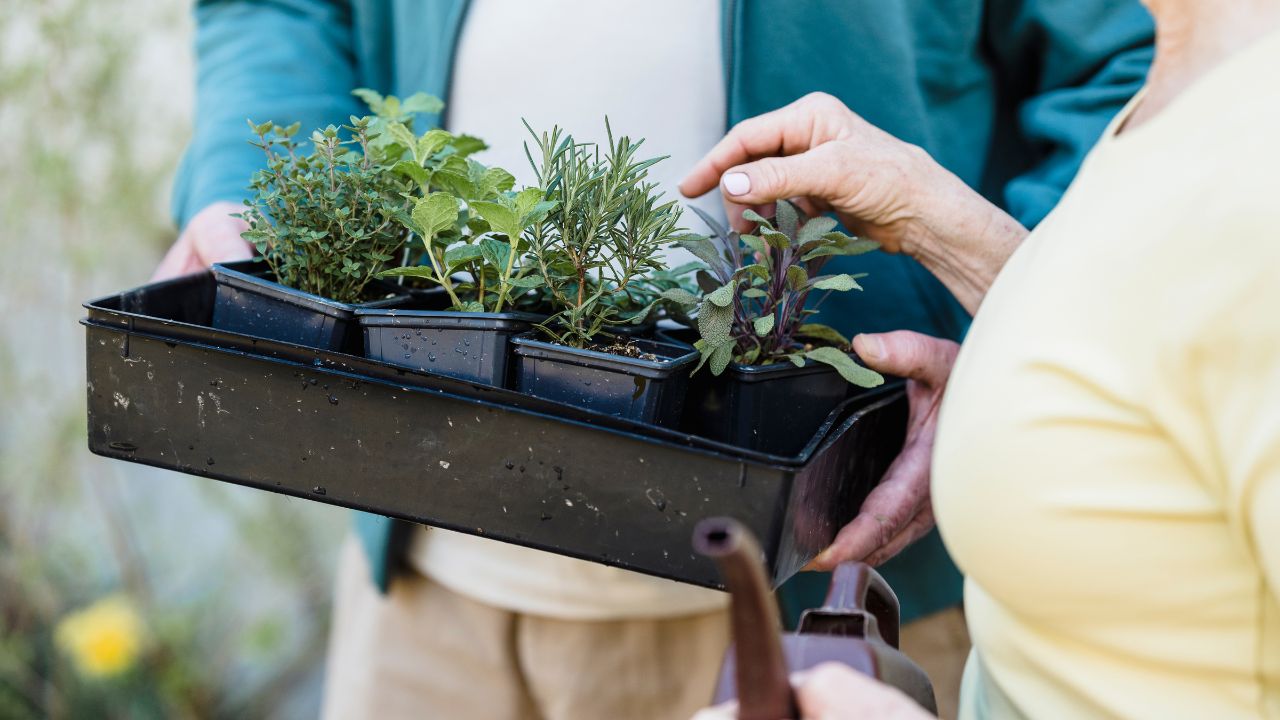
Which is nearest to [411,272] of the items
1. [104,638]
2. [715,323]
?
[715,323]

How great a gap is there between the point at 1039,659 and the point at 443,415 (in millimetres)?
436

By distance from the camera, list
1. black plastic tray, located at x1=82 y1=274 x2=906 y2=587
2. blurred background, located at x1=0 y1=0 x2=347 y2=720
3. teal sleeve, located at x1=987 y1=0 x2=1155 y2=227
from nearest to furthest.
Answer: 1. black plastic tray, located at x1=82 y1=274 x2=906 y2=587
2. teal sleeve, located at x1=987 y1=0 x2=1155 y2=227
3. blurred background, located at x1=0 y1=0 x2=347 y2=720

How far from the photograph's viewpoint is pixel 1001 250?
876 mm

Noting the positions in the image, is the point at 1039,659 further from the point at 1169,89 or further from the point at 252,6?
the point at 252,6

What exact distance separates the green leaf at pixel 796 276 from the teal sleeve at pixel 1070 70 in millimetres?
315

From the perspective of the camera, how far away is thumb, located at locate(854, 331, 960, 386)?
889 millimetres

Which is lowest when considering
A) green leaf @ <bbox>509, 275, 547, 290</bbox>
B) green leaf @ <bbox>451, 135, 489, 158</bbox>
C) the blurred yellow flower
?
the blurred yellow flower

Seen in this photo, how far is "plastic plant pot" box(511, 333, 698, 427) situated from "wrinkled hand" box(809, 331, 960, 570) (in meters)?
0.19

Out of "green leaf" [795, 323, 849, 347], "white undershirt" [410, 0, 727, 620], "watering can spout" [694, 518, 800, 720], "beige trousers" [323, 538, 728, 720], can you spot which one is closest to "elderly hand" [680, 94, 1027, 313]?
"green leaf" [795, 323, 849, 347]

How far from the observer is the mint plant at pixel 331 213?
844 millimetres

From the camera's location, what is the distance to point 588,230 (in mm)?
795

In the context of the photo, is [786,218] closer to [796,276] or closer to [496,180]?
[796,276]

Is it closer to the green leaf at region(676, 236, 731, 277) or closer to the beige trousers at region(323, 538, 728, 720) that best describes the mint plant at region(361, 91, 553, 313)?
the green leaf at region(676, 236, 731, 277)

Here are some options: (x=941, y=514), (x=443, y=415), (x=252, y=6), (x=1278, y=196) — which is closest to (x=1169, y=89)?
(x=1278, y=196)
